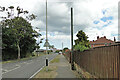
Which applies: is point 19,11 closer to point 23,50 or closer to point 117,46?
point 23,50

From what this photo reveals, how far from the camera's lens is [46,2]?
633 inches

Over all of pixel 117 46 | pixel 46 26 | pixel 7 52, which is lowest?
pixel 7 52

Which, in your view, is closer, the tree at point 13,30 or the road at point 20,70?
the road at point 20,70

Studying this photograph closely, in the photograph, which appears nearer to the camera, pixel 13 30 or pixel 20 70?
pixel 20 70

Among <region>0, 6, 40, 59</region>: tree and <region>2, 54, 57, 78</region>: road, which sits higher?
<region>0, 6, 40, 59</region>: tree

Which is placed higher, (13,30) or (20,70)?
(13,30)

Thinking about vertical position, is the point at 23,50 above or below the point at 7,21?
below

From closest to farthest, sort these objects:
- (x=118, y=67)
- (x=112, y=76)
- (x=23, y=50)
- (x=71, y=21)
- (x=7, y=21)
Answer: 1. (x=118, y=67)
2. (x=112, y=76)
3. (x=71, y=21)
4. (x=7, y=21)
5. (x=23, y=50)

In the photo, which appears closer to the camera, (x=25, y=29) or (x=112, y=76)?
(x=112, y=76)

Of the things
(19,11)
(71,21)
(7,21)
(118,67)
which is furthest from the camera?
(19,11)

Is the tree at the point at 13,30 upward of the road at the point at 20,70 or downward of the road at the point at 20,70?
upward

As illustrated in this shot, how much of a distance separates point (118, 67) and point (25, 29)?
3621cm

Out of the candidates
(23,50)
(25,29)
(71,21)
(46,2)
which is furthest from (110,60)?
(23,50)

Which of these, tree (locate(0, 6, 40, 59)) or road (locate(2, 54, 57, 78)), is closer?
road (locate(2, 54, 57, 78))
